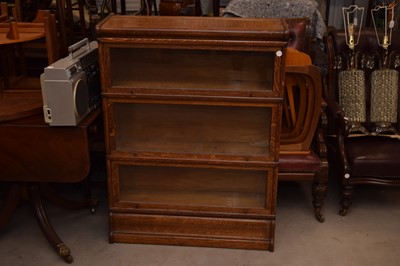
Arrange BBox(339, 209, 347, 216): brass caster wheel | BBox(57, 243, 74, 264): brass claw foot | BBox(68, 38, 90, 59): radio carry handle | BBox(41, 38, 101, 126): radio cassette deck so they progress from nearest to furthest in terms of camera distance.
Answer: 1. BBox(41, 38, 101, 126): radio cassette deck
2. BBox(68, 38, 90, 59): radio carry handle
3. BBox(57, 243, 74, 264): brass claw foot
4. BBox(339, 209, 347, 216): brass caster wheel

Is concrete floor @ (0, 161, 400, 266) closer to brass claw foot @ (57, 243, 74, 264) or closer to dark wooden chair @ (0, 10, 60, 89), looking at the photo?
brass claw foot @ (57, 243, 74, 264)

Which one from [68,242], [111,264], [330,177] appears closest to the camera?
[111,264]

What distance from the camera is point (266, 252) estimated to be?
98.4 inches

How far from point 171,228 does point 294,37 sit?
1275mm

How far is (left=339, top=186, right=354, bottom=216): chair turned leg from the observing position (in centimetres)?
274

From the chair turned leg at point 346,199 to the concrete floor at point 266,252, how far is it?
4cm

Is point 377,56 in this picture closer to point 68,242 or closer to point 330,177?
point 330,177

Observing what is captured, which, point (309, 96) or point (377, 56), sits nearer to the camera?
point (309, 96)

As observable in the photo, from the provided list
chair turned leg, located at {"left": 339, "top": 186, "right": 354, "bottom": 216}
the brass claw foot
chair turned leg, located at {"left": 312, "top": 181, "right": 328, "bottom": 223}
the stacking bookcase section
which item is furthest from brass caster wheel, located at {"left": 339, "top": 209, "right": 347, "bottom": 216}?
the brass claw foot

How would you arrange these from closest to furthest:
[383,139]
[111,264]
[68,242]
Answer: [111,264], [68,242], [383,139]

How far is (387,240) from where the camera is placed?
261 cm

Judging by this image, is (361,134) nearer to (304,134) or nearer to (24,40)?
(304,134)

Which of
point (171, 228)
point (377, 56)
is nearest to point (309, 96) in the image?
point (377, 56)

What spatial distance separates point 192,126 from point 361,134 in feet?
3.52
